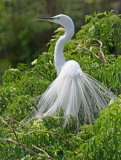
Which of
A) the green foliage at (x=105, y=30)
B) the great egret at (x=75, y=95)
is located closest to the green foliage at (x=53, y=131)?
the great egret at (x=75, y=95)

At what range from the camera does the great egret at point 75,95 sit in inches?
103

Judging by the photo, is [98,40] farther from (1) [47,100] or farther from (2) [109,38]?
(1) [47,100]

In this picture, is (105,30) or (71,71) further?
(105,30)

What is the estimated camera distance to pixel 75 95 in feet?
8.62

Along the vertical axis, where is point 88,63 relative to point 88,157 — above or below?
above

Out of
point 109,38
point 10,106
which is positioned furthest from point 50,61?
point 10,106

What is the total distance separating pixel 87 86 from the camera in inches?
106

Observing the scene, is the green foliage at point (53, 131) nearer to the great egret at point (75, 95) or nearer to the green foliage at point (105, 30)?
the great egret at point (75, 95)

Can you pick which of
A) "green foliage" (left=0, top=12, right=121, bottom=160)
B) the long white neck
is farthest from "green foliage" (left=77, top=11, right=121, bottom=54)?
"green foliage" (left=0, top=12, right=121, bottom=160)

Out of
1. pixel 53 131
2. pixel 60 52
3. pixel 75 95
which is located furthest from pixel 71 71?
pixel 53 131

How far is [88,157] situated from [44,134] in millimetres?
255

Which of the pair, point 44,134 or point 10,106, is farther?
point 10,106

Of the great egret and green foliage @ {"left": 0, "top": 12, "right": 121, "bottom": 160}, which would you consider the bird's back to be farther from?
green foliage @ {"left": 0, "top": 12, "right": 121, "bottom": 160}

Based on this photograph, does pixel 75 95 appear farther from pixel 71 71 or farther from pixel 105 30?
pixel 105 30
